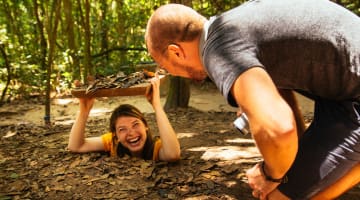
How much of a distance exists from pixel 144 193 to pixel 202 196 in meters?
0.38

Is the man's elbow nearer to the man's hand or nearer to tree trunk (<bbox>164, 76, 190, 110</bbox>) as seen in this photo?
the man's hand

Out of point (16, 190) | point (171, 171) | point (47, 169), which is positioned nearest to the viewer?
point (16, 190)

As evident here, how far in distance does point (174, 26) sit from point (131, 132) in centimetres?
163

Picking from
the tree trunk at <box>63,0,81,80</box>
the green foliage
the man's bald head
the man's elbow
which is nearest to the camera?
the man's elbow

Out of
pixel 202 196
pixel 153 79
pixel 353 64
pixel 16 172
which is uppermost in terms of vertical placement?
pixel 353 64

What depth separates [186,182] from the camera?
2.60 meters

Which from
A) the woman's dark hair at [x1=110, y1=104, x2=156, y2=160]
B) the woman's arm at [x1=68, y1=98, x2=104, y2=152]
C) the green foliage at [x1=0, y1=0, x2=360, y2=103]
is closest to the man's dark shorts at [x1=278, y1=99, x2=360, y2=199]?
the woman's dark hair at [x1=110, y1=104, x2=156, y2=160]

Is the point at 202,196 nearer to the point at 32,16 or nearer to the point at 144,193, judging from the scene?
the point at 144,193

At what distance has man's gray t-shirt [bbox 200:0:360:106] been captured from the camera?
1.30 metres

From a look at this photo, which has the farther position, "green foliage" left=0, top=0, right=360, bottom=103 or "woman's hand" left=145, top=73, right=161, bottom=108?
"green foliage" left=0, top=0, right=360, bottom=103

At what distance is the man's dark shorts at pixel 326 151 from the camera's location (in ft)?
5.22

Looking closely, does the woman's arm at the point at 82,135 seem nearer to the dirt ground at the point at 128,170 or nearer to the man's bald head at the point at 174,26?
the dirt ground at the point at 128,170

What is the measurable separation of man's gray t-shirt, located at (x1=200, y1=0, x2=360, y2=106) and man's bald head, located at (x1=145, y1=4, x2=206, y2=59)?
84mm

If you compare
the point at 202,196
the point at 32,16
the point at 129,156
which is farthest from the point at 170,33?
the point at 32,16
